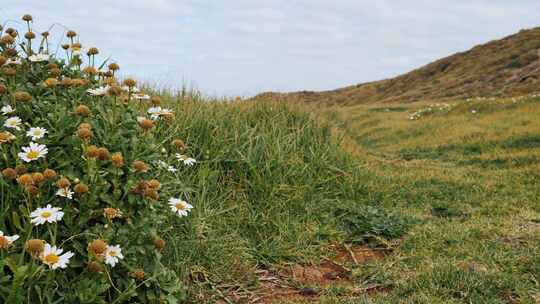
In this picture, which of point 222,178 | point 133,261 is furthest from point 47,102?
point 222,178

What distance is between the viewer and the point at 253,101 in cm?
774

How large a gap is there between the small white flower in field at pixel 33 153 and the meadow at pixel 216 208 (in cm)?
1

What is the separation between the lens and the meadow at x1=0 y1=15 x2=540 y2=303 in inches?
111

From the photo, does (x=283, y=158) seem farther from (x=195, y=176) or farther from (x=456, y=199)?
(x=456, y=199)

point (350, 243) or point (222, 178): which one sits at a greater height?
point (222, 178)

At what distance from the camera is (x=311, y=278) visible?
14.8ft

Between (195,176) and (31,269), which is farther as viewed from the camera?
(195,176)

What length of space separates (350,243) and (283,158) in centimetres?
133

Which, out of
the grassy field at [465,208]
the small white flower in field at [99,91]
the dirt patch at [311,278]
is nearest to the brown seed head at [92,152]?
the small white flower in field at [99,91]

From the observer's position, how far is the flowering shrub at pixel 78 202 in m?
2.60

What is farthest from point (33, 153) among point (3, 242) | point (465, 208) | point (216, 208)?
point (465, 208)

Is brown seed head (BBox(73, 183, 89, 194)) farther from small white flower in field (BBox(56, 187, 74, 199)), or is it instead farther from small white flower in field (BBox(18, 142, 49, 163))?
small white flower in field (BBox(18, 142, 49, 163))

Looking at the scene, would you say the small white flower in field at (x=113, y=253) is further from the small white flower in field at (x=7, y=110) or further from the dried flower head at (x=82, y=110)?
the small white flower in field at (x=7, y=110)

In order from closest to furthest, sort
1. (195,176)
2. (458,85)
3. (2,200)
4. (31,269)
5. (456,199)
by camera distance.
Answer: (31,269) → (2,200) → (195,176) → (456,199) → (458,85)
